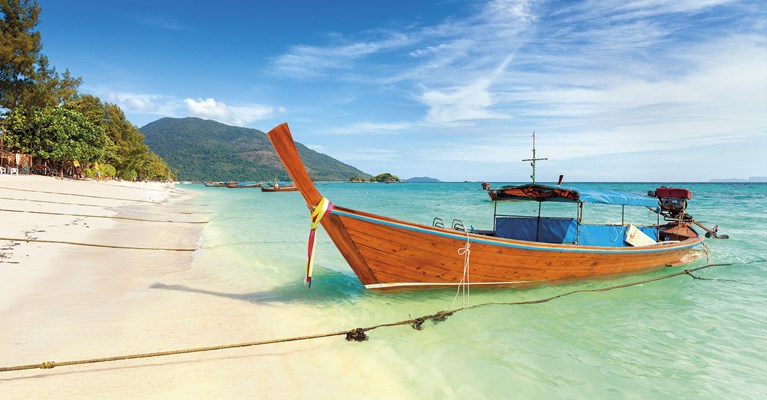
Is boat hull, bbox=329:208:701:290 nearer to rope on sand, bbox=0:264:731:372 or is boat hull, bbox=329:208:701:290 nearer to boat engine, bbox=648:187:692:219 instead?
rope on sand, bbox=0:264:731:372

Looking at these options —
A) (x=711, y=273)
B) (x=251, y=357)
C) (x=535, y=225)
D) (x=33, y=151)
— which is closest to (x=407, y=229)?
(x=251, y=357)

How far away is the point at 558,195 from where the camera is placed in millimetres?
8414

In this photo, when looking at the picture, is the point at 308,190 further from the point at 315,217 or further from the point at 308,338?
the point at 308,338

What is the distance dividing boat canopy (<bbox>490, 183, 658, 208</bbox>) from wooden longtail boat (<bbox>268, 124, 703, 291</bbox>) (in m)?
0.02

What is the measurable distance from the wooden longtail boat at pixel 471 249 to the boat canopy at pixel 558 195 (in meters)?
0.02

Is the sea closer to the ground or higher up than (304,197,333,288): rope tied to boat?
closer to the ground

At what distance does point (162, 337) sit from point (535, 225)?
8.38 meters

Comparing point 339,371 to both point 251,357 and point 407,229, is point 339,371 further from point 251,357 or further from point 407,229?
point 407,229

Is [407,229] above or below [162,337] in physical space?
above

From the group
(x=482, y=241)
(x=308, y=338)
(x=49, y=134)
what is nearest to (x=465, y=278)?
(x=482, y=241)

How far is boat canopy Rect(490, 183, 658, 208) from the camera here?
825cm

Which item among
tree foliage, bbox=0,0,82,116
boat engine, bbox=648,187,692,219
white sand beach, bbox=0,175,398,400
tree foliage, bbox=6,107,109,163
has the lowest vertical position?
white sand beach, bbox=0,175,398,400

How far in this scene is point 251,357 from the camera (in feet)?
15.2

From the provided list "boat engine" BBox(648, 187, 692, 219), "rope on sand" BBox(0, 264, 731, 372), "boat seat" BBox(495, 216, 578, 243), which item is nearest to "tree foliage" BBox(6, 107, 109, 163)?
"rope on sand" BBox(0, 264, 731, 372)
